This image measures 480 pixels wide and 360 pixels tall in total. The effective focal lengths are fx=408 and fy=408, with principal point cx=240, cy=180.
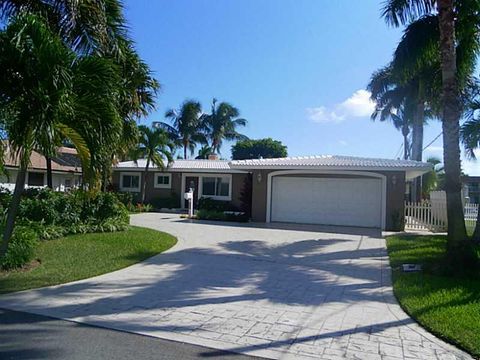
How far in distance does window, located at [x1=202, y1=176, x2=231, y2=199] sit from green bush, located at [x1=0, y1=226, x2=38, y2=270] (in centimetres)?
1460

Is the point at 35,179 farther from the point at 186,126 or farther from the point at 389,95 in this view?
the point at 389,95

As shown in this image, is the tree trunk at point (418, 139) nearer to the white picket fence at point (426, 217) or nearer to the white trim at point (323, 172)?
the white picket fence at point (426, 217)

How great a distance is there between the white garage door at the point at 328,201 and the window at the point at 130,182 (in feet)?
35.0

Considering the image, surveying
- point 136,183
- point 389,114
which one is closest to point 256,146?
point 389,114

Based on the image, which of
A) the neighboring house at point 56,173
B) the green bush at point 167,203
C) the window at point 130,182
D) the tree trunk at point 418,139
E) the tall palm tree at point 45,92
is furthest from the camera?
the neighboring house at point 56,173

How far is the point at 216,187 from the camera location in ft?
78.2

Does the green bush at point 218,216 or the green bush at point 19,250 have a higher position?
the green bush at point 218,216

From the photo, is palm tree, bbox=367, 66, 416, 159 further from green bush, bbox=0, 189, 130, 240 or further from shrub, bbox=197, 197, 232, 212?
green bush, bbox=0, 189, 130, 240

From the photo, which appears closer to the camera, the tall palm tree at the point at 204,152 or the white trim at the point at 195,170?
the white trim at the point at 195,170

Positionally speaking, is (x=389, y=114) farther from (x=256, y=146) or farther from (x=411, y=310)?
(x=411, y=310)

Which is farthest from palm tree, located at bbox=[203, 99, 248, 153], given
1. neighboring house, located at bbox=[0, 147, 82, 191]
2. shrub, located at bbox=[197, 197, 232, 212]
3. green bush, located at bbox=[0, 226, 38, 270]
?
green bush, located at bbox=[0, 226, 38, 270]

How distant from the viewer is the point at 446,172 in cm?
891

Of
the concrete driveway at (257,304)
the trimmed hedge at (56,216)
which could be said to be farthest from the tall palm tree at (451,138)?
the trimmed hedge at (56,216)

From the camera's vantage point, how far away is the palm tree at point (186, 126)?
41.6m
